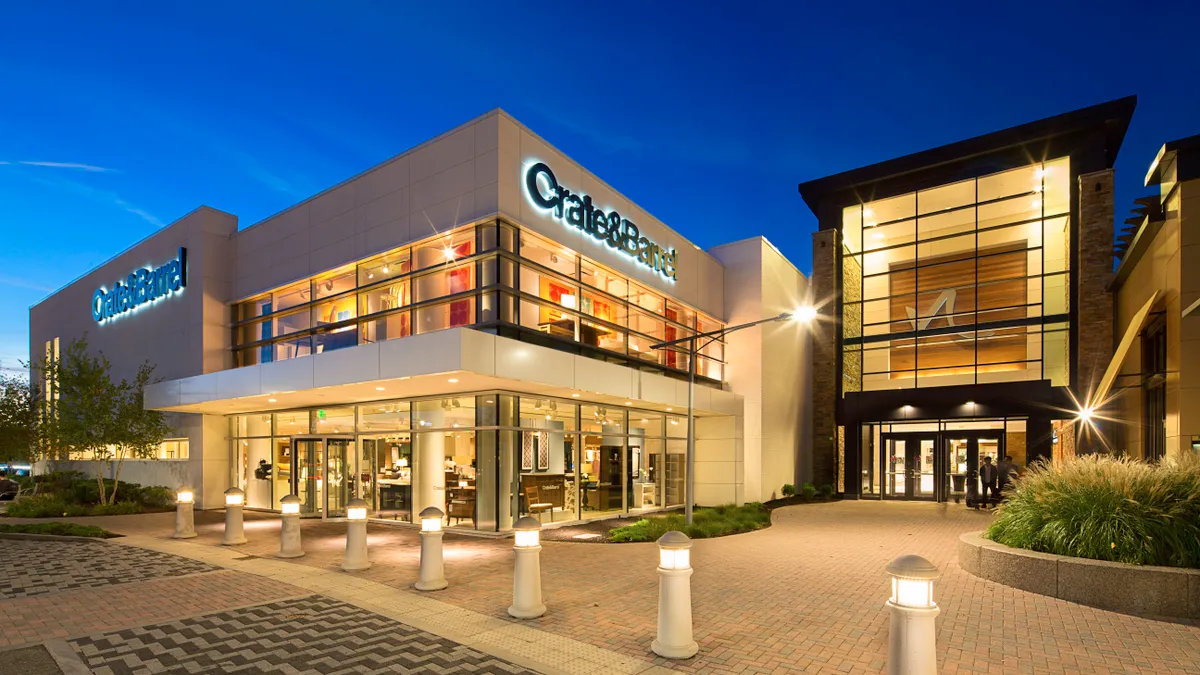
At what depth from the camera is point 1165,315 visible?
1656cm

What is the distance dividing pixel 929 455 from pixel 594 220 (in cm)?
1669

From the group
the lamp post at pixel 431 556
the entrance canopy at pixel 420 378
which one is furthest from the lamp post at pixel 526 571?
the entrance canopy at pixel 420 378

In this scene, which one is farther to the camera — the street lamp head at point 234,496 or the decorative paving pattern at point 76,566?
the street lamp head at point 234,496

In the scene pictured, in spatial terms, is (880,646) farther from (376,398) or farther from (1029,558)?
(376,398)

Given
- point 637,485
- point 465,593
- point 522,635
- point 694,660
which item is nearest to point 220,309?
point 637,485

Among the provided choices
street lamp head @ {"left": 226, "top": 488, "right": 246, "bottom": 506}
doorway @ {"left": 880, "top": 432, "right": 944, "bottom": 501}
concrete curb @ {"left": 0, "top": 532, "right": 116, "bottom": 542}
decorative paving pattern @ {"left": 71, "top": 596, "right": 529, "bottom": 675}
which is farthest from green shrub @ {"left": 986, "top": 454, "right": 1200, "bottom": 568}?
concrete curb @ {"left": 0, "top": 532, "right": 116, "bottom": 542}

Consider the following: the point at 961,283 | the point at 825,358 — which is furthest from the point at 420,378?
the point at 961,283

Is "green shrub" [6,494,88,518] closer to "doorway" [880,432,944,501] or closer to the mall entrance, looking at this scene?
the mall entrance

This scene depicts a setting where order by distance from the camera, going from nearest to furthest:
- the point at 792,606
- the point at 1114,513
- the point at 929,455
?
the point at 792,606 → the point at 1114,513 → the point at 929,455

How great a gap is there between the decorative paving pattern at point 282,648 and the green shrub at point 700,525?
6222 mm

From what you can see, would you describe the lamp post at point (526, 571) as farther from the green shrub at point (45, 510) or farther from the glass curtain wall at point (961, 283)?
Result: the glass curtain wall at point (961, 283)

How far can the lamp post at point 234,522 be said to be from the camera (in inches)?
536

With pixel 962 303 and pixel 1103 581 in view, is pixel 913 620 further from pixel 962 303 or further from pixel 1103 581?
pixel 962 303

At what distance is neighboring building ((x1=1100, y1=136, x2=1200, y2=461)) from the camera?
15.0 m
